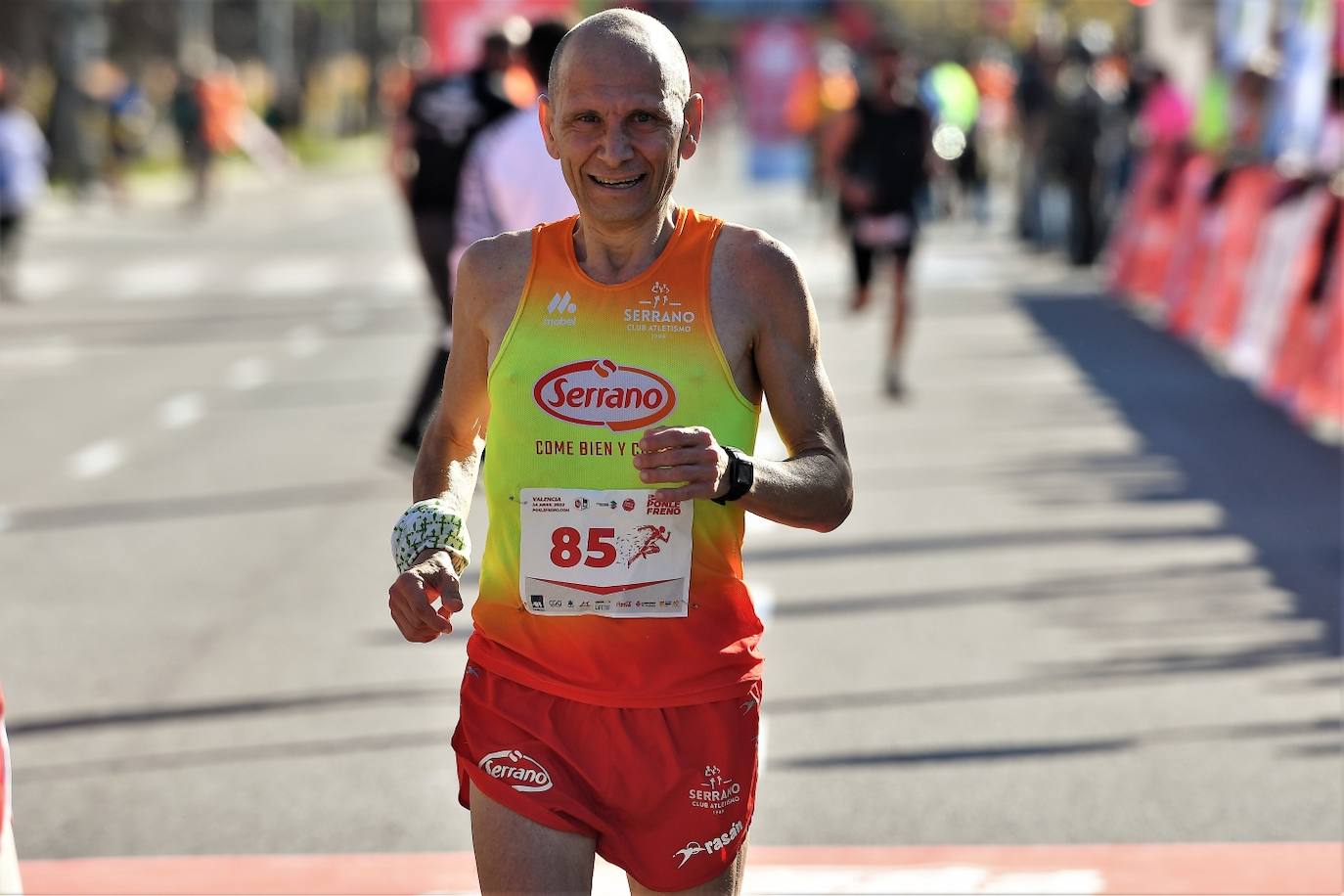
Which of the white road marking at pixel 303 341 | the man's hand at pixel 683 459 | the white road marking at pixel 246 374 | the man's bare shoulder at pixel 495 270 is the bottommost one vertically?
the white road marking at pixel 303 341

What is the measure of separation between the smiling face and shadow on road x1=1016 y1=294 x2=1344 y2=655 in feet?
16.5

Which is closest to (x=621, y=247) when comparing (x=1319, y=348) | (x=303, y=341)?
(x=1319, y=348)

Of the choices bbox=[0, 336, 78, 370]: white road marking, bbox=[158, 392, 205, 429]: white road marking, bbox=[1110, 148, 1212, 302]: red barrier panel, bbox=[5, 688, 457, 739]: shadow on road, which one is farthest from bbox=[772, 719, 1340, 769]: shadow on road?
bbox=[1110, 148, 1212, 302]: red barrier panel

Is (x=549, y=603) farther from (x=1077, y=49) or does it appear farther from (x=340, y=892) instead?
(x=1077, y=49)

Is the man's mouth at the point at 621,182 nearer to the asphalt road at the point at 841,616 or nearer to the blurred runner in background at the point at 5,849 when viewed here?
the blurred runner in background at the point at 5,849

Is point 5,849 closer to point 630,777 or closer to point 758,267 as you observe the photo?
point 630,777

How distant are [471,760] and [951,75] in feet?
88.5

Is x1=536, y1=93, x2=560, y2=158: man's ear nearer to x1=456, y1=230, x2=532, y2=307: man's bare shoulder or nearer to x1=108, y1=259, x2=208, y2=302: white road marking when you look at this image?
x1=456, y1=230, x2=532, y2=307: man's bare shoulder

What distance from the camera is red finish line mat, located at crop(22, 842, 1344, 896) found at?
5.44 m

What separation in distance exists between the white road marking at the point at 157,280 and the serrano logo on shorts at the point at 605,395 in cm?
1944

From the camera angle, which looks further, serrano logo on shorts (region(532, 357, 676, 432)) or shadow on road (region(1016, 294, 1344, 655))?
shadow on road (region(1016, 294, 1344, 655))

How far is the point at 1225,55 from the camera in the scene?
2216 cm

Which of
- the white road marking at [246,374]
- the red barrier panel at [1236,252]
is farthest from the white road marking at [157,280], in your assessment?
the red barrier panel at [1236,252]

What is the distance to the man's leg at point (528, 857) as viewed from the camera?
3654mm
